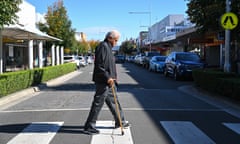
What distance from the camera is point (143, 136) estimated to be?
7.33 metres

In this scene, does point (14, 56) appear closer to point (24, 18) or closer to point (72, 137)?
point (24, 18)

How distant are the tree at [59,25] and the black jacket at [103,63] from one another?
35.3 meters

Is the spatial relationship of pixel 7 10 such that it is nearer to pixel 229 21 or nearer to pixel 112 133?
pixel 112 133

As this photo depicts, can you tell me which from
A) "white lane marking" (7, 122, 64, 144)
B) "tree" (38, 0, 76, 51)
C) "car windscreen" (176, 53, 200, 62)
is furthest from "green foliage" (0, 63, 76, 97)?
"tree" (38, 0, 76, 51)

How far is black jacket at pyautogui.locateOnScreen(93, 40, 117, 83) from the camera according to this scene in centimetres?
737

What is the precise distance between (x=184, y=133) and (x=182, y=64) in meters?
15.9

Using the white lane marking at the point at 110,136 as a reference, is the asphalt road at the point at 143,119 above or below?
below

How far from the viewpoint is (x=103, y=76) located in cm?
739

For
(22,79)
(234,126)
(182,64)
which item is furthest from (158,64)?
(234,126)

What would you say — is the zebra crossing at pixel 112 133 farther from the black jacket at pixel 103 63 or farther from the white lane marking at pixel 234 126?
the black jacket at pixel 103 63

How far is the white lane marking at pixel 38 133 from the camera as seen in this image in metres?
6.98

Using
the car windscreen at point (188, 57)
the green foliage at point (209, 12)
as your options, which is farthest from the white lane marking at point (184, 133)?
the car windscreen at point (188, 57)

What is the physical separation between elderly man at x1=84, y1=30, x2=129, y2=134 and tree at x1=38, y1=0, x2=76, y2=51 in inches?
1388

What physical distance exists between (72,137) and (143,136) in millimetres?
1359
